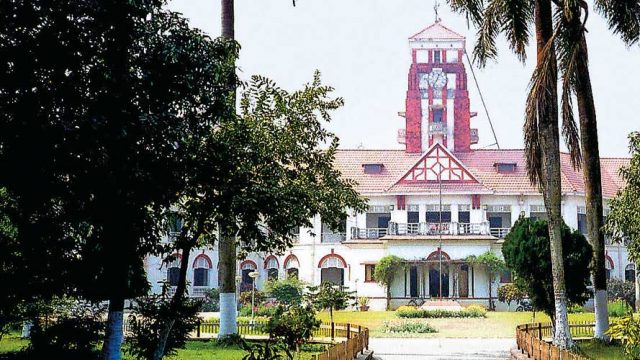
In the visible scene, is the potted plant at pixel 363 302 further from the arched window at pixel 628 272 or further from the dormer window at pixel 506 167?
the arched window at pixel 628 272

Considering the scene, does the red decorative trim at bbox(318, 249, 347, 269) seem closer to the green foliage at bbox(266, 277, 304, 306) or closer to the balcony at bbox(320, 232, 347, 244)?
the balcony at bbox(320, 232, 347, 244)

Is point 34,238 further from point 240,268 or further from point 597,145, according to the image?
point 240,268

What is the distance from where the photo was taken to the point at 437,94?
5797 centimetres

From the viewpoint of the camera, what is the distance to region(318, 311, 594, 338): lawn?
93.9 ft

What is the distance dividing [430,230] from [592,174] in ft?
84.6

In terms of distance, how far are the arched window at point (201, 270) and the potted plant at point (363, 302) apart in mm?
10160

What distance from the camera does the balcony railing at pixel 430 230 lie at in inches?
1836

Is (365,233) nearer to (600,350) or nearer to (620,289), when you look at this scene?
(620,289)

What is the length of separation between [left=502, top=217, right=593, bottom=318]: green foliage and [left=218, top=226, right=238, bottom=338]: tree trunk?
7.64 metres

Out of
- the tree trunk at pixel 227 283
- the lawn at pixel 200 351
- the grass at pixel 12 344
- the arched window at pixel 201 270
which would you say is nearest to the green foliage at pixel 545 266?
the lawn at pixel 200 351

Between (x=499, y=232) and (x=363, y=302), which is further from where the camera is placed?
(x=499, y=232)

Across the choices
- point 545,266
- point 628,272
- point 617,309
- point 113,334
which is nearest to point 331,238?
point 628,272

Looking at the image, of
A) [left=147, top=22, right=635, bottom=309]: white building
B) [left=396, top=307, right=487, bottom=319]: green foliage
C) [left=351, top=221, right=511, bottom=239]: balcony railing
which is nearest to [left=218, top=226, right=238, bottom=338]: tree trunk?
[left=396, top=307, right=487, bottom=319]: green foliage

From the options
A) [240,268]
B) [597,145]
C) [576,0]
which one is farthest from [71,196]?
[240,268]
